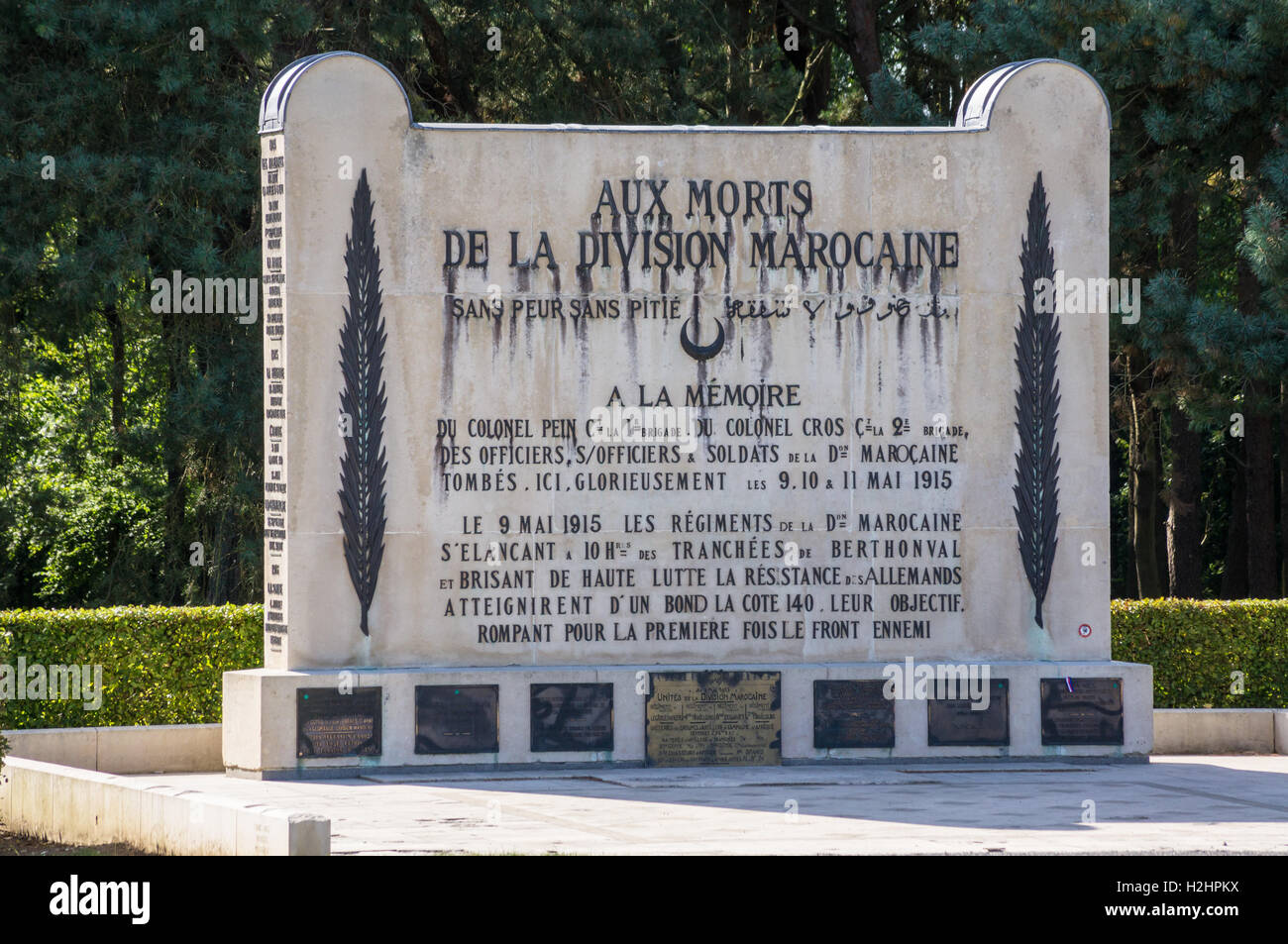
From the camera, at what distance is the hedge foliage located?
16547mm

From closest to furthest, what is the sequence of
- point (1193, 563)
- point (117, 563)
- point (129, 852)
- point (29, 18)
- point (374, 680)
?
1. point (129, 852)
2. point (374, 680)
3. point (29, 18)
4. point (117, 563)
5. point (1193, 563)

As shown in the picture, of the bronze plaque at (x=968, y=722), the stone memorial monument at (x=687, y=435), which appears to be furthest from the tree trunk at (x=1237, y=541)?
the bronze plaque at (x=968, y=722)

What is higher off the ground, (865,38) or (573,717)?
(865,38)

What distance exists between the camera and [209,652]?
17.2m

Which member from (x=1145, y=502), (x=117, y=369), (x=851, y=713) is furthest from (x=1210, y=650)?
(x=117, y=369)

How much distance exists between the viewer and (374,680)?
48.6ft

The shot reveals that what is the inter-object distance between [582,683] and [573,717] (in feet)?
1.02

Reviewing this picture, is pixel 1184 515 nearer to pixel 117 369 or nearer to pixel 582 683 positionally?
pixel 117 369

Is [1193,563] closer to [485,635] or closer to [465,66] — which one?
[465,66]

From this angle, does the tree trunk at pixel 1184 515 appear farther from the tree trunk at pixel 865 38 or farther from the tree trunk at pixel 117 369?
the tree trunk at pixel 117 369

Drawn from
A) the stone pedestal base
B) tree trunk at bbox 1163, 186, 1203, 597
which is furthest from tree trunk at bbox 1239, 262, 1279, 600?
the stone pedestal base

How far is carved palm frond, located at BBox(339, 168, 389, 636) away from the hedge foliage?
2790 mm

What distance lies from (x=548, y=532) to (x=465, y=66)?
15146 mm

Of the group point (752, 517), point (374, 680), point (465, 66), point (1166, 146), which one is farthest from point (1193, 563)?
point (374, 680)
